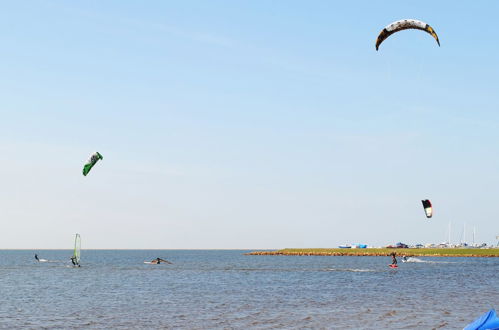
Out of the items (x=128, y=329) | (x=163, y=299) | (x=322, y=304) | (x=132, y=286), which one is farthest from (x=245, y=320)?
(x=132, y=286)

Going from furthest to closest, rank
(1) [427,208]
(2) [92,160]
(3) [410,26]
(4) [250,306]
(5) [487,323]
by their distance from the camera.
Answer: (2) [92,160]
(1) [427,208]
(4) [250,306]
(3) [410,26]
(5) [487,323]

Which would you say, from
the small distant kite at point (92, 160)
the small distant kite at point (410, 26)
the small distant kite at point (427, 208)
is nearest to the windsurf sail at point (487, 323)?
the small distant kite at point (410, 26)

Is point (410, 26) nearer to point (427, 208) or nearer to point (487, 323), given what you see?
point (427, 208)

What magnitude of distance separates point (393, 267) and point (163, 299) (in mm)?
52819

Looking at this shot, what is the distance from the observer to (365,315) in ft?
104

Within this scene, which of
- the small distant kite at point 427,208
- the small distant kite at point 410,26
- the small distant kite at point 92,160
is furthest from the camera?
the small distant kite at point 92,160

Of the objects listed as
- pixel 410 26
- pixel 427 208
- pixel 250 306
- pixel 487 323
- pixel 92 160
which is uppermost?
pixel 410 26

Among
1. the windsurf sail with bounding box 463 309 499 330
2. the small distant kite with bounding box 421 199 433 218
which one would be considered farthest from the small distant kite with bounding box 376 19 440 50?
the windsurf sail with bounding box 463 309 499 330

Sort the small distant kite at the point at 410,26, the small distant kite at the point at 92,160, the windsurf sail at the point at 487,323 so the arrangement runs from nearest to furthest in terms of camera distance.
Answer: the windsurf sail at the point at 487,323 < the small distant kite at the point at 410,26 < the small distant kite at the point at 92,160

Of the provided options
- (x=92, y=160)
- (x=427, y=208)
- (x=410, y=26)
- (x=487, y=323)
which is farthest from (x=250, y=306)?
(x=92, y=160)

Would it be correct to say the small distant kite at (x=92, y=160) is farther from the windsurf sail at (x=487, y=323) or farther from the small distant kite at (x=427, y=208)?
the windsurf sail at (x=487, y=323)

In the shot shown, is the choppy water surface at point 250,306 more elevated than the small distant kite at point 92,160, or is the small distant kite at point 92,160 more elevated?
the small distant kite at point 92,160

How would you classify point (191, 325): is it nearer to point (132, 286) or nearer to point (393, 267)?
point (132, 286)

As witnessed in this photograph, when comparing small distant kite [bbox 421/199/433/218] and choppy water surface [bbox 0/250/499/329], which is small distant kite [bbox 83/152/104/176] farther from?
small distant kite [bbox 421/199/433/218]
